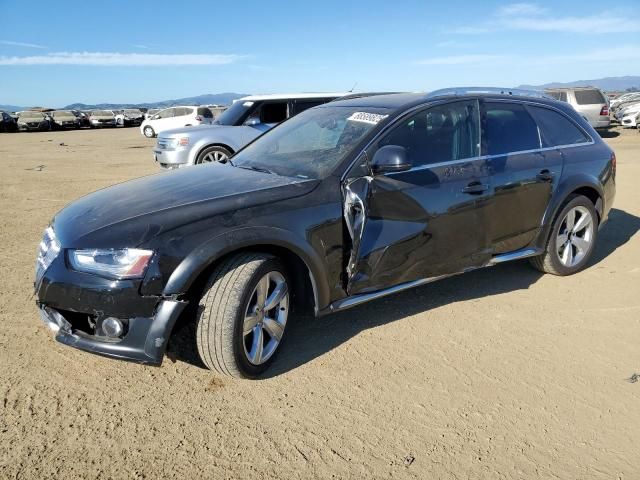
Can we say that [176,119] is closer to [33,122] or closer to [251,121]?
[33,122]

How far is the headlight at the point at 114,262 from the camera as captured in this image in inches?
107

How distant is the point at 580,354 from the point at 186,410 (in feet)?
→ 8.14

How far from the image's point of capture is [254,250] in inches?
120

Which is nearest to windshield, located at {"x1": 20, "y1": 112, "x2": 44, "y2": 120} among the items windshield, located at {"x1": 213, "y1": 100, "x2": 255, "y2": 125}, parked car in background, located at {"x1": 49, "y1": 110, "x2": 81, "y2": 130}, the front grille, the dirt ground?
parked car in background, located at {"x1": 49, "y1": 110, "x2": 81, "y2": 130}

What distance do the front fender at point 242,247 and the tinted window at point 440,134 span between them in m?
0.99

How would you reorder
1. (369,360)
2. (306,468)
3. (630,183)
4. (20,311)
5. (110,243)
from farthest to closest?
(630,183)
(20,311)
(369,360)
(110,243)
(306,468)

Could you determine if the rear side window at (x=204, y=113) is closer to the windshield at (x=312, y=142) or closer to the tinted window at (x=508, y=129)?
the windshield at (x=312, y=142)

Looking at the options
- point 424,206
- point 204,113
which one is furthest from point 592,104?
point 424,206

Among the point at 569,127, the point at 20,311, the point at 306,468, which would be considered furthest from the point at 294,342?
the point at 569,127

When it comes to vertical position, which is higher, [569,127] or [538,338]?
[569,127]

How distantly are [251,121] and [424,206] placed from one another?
6.80 m

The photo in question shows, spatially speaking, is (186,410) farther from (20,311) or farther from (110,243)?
(20,311)

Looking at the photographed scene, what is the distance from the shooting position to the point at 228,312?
2857 mm

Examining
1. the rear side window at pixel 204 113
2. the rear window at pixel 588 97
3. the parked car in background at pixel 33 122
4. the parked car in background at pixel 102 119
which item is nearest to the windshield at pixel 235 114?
the rear window at pixel 588 97
